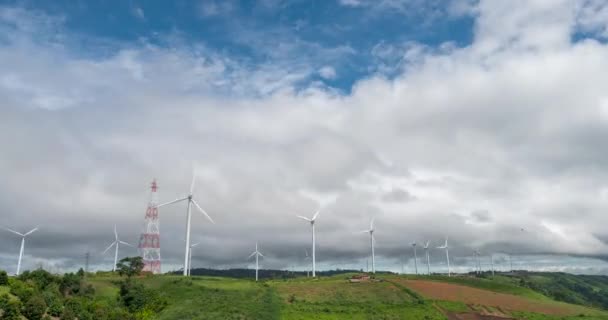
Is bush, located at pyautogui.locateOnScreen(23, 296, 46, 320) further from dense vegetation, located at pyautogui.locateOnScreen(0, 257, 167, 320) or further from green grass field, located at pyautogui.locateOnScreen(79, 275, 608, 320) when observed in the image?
green grass field, located at pyautogui.locateOnScreen(79, 275, 608, 320)

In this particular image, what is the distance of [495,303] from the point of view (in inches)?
5969

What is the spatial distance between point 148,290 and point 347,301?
5348 centimetres

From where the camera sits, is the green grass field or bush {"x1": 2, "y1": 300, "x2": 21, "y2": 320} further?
the green grass field

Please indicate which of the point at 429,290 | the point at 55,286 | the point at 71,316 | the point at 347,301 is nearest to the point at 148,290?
the point at 55,286

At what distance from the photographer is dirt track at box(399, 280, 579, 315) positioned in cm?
15012

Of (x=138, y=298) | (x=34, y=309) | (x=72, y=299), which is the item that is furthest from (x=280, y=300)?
(x=34, y=309)

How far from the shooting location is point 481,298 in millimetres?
156250

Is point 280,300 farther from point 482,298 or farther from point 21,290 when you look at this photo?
point 482,298

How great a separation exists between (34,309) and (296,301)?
65903mm

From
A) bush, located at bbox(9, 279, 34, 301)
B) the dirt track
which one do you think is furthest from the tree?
the dirt track

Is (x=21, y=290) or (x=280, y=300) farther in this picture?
(x=280, y=300)

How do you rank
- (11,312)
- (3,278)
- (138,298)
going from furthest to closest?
1. (138,298)
2. (3,278)
3. (11,312)

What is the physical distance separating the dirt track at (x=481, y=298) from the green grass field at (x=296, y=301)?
3856 millimetres

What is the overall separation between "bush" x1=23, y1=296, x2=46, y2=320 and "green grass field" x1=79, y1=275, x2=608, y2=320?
29821 mm
